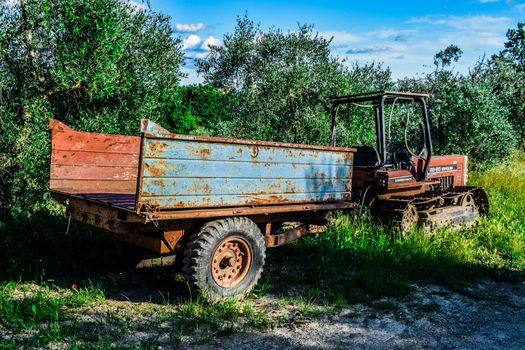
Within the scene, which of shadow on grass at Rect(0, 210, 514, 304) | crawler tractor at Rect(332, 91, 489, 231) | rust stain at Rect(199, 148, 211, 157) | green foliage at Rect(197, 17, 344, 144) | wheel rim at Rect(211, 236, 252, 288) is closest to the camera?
rust stain at Rect(199, 148, 211, 157)

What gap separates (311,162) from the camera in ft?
18.1

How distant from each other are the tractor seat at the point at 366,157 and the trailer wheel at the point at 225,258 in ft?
9.47

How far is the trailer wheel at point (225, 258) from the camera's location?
4559mm

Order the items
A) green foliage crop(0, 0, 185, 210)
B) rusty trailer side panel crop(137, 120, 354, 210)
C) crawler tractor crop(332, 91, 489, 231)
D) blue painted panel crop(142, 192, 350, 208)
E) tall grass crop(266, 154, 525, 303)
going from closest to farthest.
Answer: rusty trailer side panel crop(137, 120, 354, 210), blue painted panel crop(142, 192, 350, 208), tall grass crop(266, 154, 525, 303), green foliage crop(0, 0, 185, 210), crawler tractor crop(332, 91, 489, 231)

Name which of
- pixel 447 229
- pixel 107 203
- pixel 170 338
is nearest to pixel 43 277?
pixel 107 203

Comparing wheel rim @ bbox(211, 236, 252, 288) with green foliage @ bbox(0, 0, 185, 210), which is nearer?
wheel rim @ bbox(211, 236, 252, 288)

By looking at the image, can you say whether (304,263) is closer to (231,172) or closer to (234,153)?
(231,172)

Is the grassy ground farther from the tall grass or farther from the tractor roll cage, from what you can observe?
the tractor roll cage

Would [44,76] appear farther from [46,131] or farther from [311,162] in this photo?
[311,162]

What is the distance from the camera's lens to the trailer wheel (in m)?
4.56

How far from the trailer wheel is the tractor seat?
2.89m

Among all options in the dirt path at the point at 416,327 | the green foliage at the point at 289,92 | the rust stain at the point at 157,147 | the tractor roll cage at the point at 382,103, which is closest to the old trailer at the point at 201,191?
the rust stain at the point at 157,147

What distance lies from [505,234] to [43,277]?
716cm

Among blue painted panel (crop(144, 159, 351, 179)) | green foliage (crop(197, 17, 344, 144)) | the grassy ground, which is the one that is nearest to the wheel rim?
the grassy ground
